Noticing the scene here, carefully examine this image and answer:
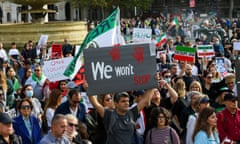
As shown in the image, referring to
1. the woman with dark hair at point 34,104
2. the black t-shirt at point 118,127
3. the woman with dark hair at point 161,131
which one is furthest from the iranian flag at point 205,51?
the black t-shirt at point 118,127

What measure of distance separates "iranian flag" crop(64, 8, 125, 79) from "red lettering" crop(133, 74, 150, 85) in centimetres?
196

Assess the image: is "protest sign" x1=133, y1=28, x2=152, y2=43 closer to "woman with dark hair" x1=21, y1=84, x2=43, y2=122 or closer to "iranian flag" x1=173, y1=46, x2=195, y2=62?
"iranian flag" x1=173, y1=46, x2=195, y2=62

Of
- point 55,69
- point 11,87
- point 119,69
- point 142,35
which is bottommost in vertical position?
point 11,87

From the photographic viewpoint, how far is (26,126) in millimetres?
7371

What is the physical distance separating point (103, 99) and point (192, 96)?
4.16ft

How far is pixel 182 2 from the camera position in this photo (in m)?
72.2

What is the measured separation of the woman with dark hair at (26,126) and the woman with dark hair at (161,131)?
5.02 feet

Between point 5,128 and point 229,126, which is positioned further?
point 229,126

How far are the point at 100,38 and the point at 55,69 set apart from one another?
5.39 ft

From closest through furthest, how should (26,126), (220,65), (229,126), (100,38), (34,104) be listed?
(229,126) → (26,126) → (34,104) → (100,38) → (220,65)

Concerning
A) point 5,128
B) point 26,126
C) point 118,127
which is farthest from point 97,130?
point 5,128

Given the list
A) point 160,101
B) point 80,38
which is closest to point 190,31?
point 80,38

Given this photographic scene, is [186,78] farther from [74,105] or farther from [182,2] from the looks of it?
[182,2]

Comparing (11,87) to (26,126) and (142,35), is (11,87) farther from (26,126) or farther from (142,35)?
(142,35)
